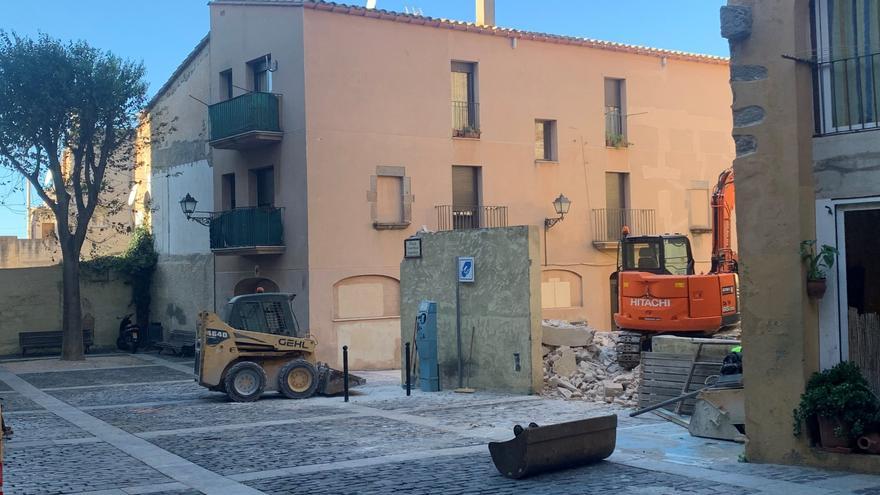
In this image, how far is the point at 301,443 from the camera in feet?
39.6

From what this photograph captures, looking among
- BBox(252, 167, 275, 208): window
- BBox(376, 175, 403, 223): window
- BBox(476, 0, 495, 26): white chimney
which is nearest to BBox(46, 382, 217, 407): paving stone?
BBox(252, 167, 275, 208): window

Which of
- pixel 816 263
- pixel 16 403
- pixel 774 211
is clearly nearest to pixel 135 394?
pixel 16 403

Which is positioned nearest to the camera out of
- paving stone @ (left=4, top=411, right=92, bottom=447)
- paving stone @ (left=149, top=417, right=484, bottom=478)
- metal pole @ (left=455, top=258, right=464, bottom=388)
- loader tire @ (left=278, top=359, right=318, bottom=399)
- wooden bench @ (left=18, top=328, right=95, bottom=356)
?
paving stone @ (left=149, top=417, right=484, bottom=478)

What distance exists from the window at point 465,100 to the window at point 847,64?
644 inches

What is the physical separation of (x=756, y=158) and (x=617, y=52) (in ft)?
63.9

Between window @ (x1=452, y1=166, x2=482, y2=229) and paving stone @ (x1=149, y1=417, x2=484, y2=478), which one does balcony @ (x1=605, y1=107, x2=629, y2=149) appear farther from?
paving stone @ (x1=149, y1=417, x2=484, y2=478)

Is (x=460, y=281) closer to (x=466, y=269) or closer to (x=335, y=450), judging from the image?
(x=466, y=269)

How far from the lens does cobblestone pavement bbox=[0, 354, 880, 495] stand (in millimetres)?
9148

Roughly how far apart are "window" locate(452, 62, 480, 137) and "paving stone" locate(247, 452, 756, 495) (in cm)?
1645

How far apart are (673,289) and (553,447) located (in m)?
9.90

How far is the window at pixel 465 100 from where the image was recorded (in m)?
25.7

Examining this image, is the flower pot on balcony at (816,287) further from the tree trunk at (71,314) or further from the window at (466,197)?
the tree trunk at (71,314)

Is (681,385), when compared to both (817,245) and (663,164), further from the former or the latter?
(663,164)

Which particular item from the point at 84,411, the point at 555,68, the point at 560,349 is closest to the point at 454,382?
the point at 560,349
